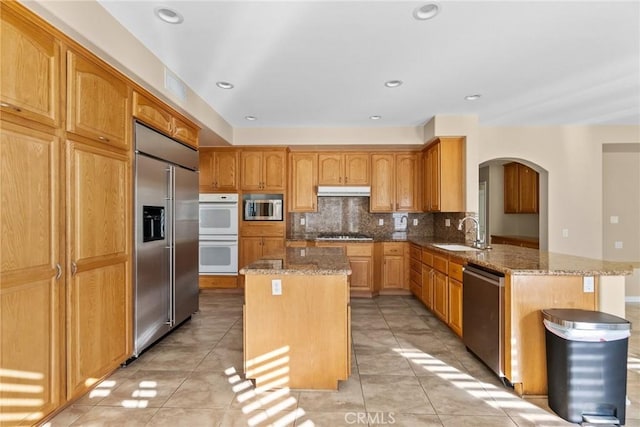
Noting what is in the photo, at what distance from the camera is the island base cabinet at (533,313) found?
86.5 inches

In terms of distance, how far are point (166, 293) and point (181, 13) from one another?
93.6 inches

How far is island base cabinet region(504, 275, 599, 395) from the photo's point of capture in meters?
2.20

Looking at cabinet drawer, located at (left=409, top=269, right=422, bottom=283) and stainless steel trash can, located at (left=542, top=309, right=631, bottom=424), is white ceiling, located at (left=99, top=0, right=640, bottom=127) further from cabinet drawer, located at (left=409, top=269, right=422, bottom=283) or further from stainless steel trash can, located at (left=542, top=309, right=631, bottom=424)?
cabinet drawer, located at (left=409, top=269, right=422, bottom=283)

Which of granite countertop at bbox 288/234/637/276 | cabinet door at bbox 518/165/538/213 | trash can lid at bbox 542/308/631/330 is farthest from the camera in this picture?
cabinet door at bbox 518/165/538/213

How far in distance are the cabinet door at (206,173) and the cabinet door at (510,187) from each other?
534cm

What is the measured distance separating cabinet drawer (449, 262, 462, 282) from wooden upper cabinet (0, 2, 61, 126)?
130 inches

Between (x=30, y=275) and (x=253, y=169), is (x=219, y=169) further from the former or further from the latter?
(x=30, y=275)

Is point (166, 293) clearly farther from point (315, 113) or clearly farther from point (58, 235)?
point (315, 113)

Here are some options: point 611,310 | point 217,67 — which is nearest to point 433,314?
point 611,310

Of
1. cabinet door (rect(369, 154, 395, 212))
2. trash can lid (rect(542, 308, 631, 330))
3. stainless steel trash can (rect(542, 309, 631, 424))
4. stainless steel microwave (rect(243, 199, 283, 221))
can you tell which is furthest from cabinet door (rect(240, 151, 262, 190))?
stainless steel trash can (rect(542, 309, 631, 424))

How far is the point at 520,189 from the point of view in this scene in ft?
19.3

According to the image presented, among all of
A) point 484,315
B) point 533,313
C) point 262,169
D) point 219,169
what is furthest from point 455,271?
point 219,169

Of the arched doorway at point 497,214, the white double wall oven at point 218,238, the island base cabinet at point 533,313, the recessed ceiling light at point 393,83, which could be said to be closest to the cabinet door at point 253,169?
the white double wall oven at point 218,238

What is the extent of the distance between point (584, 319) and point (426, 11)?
6.90 feet
